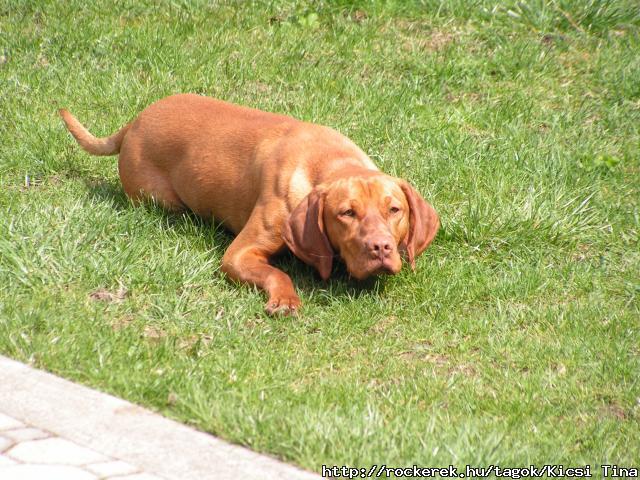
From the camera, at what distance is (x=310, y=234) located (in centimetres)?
518

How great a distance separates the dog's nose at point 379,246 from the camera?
486cm

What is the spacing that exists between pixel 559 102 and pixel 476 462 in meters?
4.73

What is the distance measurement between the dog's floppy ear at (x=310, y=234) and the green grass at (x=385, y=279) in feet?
0.61

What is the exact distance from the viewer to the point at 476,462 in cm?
332

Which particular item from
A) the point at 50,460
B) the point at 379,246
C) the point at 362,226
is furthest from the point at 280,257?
the point at 50,460

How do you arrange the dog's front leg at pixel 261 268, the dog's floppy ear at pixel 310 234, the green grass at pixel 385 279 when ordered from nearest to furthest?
1. the green grass at pixel 385 279
2. the dog's front leg at pixel 261 268
3. the dog's floppy ear at pixel 310 234

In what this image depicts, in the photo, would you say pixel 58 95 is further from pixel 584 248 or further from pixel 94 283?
pixel 584 248

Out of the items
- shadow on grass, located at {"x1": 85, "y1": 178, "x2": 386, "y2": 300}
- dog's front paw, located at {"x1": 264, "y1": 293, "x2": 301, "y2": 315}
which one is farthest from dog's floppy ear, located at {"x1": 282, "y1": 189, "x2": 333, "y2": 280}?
dog's front paw, located at {"x1": 264, "y1": 293, "x2": 301, "y2": 315}

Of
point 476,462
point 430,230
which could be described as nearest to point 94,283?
point 430,230

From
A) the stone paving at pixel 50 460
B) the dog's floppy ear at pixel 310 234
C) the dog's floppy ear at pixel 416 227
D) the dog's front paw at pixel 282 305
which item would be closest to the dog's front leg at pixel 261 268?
the dog's front paw at pixel 282 305

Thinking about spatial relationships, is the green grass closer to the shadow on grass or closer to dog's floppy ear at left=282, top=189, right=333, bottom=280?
the shadow on grass

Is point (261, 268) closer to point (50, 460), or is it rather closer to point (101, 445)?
point (101, 445)

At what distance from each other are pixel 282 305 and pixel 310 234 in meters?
0.45

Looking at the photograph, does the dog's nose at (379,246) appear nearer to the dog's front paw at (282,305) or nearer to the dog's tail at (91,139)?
the dog's front paw at (282,305)
